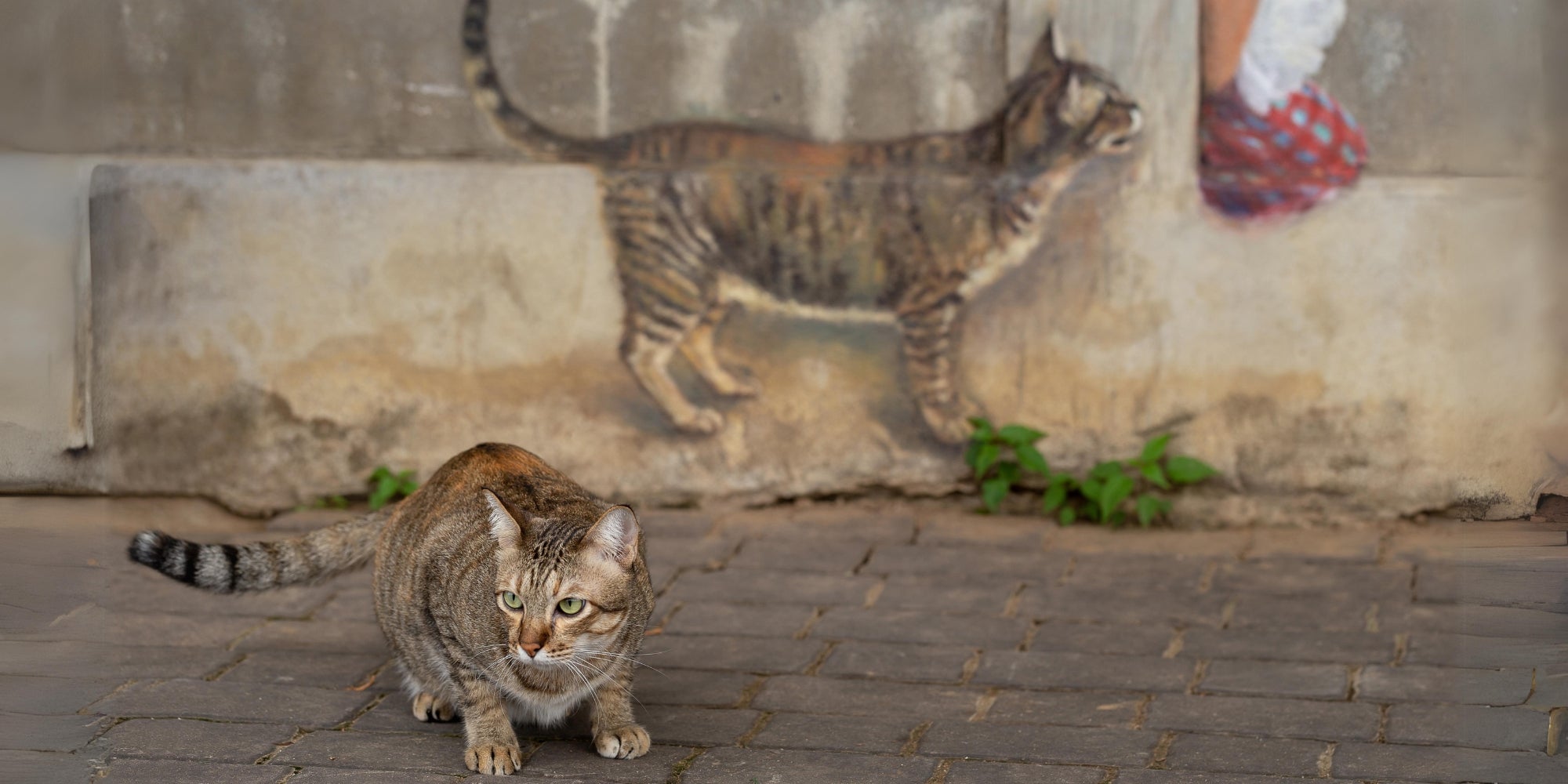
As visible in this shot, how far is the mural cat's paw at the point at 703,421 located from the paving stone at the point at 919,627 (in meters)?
1.40

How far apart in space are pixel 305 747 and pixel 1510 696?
3.33 m

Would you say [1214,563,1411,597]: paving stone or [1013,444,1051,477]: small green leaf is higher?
[1013,444,1051,477]: small green leaf

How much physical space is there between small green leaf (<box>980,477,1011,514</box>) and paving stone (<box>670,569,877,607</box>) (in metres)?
0.89

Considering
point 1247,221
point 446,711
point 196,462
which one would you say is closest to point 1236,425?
point 1247,221

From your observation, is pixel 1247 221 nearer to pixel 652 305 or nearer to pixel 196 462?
pixel 652 305

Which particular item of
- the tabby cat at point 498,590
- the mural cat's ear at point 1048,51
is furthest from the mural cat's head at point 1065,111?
the tabby cat at point 498,590

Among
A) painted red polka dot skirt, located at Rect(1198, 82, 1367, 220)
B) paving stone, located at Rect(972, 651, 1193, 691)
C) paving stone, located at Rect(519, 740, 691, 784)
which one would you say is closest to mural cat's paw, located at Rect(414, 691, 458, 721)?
paving stone, located at Rect(519, 740, 691, 784)

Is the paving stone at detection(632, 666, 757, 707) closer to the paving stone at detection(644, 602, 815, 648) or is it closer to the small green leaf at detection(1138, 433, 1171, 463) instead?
the paving stone at detection(644, 602, 815, 648)

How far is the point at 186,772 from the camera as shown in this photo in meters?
3.93

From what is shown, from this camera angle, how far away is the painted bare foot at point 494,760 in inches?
157

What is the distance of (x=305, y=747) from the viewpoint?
413 centimetres

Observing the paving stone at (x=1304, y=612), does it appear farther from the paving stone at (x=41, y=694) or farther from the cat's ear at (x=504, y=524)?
the paving stone at (x=41, y=694)

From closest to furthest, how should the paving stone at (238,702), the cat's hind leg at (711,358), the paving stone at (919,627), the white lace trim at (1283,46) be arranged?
1. the paving stone at (238,702)
2. the paving stone at (919,627)
3. the white lace trim at (1283,46)
4. the cat's hind leg at (711,358)

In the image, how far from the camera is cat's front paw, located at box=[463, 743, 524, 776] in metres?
3.99
